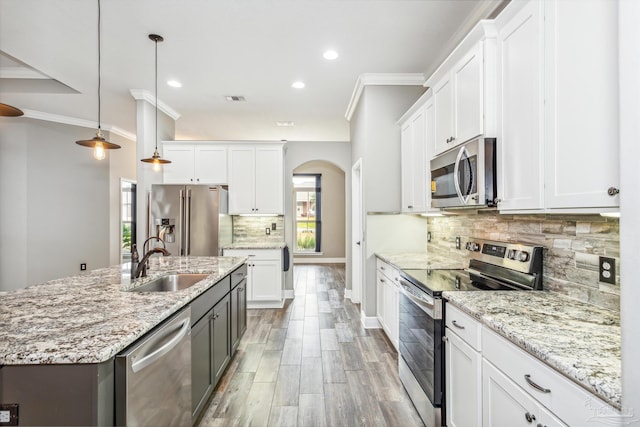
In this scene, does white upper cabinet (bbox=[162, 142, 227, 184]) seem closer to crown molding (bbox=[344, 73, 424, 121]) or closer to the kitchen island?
crown molding (bbox=[344, 73, 424, 121])

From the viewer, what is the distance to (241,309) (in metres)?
3.21

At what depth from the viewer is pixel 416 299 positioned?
212 cm

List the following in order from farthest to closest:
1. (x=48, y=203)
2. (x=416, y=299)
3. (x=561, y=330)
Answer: (x=48, y=203)
(x=416, y=299)
(x=561, y=330)

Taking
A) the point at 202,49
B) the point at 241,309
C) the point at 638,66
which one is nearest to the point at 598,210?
the point at 638,66

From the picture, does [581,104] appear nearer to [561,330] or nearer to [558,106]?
[558,106]

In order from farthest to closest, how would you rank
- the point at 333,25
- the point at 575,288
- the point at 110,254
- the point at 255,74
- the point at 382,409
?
the point at 110,254 < the point at 255,74 < the point at 333,25 < the point at 382,409 < the point at 575,288

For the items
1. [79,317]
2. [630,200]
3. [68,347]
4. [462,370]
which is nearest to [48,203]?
[79,317]

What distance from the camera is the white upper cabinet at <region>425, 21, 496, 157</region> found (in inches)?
73.9

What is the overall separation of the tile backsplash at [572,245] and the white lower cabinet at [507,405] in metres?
0.62

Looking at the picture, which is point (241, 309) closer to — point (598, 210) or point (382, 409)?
point (382, 409)

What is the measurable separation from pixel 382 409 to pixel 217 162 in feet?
13.0

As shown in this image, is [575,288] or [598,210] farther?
[575,288]

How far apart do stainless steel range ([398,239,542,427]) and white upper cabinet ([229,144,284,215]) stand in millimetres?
2902

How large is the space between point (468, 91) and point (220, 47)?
7.44 feet
